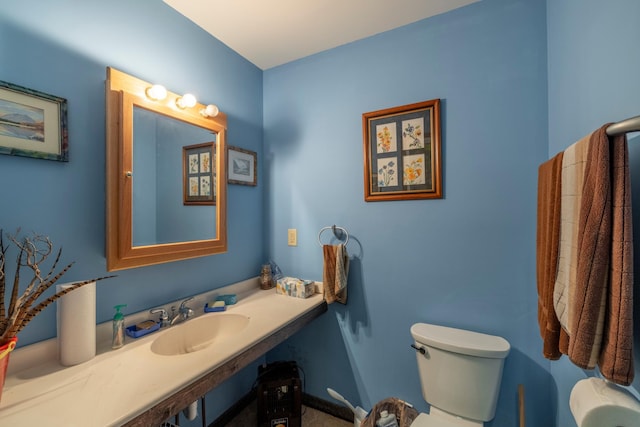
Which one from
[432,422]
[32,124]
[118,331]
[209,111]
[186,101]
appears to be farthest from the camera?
[209,111]

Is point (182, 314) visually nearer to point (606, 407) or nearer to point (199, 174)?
point (199, 174)

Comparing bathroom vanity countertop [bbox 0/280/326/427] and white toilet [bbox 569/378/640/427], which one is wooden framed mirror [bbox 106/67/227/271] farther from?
white toilet [bbox 569/378/640/427]

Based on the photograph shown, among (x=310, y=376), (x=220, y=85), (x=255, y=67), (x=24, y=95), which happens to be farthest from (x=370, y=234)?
(x=24, y=95)

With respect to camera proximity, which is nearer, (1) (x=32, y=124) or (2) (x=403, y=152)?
(1) (x=32, y=124)

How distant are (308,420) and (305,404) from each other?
130 millimetres

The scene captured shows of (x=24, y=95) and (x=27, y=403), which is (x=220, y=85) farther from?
(x=27, y=403)

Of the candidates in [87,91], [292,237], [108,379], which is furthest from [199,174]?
[108,379]

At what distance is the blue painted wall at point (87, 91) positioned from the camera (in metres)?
0.93

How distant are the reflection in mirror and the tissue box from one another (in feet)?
1.92

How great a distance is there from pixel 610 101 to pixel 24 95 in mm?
1897

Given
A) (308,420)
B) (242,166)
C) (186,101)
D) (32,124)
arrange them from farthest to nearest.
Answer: (242,166)
(308,420)
(186,101)
(32,124)

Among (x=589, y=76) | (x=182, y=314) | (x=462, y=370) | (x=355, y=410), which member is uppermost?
(x=589, y=76)

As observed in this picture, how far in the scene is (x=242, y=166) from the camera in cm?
180

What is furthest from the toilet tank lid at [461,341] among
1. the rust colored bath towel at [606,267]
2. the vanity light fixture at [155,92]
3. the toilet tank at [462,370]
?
the vanity light fixture at [155,92]
